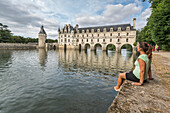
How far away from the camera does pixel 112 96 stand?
4910 millimetres

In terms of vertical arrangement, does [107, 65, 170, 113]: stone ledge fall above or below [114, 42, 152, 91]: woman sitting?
below

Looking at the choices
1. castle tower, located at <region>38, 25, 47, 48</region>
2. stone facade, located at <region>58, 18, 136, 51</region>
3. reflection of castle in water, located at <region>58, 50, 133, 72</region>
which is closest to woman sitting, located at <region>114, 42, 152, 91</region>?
reflection of castle in water, located at <region>58, 50, 133, 72</region>

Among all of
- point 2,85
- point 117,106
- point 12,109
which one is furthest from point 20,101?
point 117,106

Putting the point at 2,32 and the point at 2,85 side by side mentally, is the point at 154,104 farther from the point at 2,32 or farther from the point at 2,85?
the point at 2,32

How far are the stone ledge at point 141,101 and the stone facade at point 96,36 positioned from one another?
4674 centimetres

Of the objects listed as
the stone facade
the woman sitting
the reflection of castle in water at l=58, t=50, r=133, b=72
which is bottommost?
the reflection of castle in water at l=58, t=50, r=133, b=72

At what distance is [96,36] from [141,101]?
2107 inches

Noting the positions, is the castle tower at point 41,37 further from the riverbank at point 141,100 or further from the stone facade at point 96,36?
the riverbank at point 141,100

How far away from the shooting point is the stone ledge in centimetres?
226

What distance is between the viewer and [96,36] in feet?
178

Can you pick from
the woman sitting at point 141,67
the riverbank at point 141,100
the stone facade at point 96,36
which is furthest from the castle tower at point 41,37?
the riverbank at point 141,100

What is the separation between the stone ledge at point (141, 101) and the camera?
226 centimetres

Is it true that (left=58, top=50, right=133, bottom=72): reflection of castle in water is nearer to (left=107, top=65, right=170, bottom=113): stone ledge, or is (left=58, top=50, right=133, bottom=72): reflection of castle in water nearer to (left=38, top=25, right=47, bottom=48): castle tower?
(left=107, top=65, right=170, bottom=113): stone ledge

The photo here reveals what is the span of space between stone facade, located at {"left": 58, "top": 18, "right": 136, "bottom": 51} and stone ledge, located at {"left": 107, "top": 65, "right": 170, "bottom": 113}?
46.7m
